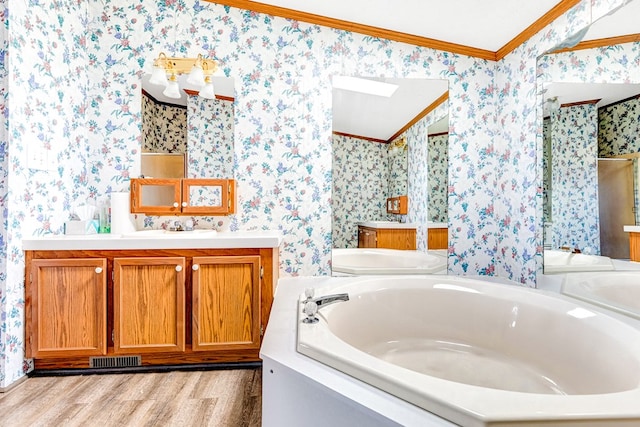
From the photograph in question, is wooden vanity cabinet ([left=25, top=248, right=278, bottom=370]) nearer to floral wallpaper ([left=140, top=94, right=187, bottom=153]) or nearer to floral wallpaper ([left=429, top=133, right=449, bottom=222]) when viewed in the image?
floral wallpaper ([left=140, top=94, right=187, bottom=153])

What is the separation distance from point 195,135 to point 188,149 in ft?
0.36

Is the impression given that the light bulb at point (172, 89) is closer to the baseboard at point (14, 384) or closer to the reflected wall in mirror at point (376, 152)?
the reflected wall in mirror at point (376, 152)

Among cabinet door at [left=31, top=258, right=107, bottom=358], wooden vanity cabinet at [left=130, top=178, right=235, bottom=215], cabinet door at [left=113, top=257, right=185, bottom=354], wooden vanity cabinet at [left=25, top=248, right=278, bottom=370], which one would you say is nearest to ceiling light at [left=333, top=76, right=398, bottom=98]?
wooden vanity cabinet at [left=130, top=178, right=235, bottom=215]

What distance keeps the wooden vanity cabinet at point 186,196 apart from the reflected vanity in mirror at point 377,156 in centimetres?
75

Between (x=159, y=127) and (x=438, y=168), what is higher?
(x=159, y=127)

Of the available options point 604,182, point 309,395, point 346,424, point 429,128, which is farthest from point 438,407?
point 429,128

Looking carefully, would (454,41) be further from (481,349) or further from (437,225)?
(481,349)

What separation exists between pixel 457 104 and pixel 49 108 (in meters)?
2.64

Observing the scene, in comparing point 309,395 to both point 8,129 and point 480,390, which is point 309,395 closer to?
point 480,390

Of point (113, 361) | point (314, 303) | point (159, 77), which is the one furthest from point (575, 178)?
point (113, 361)

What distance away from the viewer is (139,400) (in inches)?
67.7

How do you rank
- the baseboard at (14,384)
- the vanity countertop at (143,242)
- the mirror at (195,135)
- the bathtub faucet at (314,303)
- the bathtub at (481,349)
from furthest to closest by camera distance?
the mirror at (195,135) → the vanity countertop at (143,242) → the baseboard at (14,384) → the bathtub faucet at (314,303) → the bathtub at (481,349)

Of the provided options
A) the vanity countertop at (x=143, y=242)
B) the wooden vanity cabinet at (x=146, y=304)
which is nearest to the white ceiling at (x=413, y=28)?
the vanity countertop at (x=143, y=242)

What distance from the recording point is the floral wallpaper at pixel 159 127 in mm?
2436
